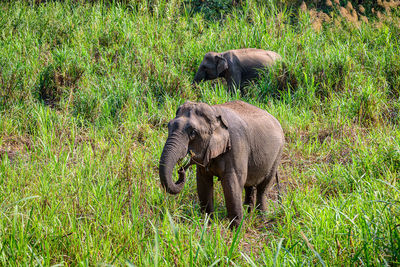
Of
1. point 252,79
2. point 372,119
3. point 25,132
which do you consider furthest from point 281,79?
point 25,132

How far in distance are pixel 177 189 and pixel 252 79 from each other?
5.07 m

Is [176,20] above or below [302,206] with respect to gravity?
above

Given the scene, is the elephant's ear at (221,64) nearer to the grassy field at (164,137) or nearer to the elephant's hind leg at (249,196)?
the grassy field at (164,137)

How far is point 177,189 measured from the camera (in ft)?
11.5

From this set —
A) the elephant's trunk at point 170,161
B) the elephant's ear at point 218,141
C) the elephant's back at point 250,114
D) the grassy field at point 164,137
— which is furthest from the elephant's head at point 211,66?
the elephant's trunk at point 170,161

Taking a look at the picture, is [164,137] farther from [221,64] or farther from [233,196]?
[221,64]

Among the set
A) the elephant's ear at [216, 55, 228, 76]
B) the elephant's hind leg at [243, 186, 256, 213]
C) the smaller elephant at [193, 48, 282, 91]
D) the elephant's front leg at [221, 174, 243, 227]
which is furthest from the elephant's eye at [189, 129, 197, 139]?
the elephant's ear at [216, 55, 228, 76]

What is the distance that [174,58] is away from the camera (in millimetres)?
8359

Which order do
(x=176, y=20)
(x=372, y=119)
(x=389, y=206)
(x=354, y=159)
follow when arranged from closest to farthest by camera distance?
(x=389, y=206) → (x=354, y=159) → (x=372, y=119) → (x=176, y=20)

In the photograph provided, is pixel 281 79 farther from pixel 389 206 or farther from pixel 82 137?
pixel 389 206

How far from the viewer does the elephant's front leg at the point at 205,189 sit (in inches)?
167

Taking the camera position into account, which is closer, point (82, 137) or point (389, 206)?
→ point (389, 206)

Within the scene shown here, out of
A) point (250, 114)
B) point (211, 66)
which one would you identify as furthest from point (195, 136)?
point (211, 66)

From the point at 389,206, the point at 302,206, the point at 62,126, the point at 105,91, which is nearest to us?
the point at 389,206
